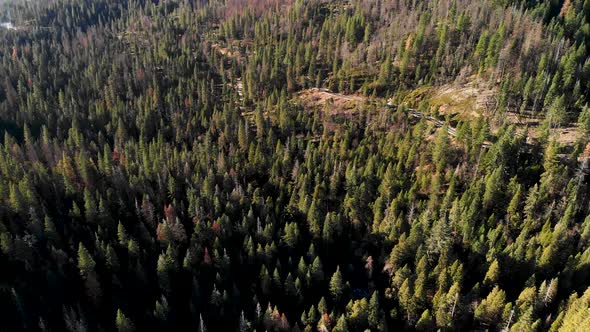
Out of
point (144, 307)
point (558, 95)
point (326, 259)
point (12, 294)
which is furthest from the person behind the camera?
point (558, 95)

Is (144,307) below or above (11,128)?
below

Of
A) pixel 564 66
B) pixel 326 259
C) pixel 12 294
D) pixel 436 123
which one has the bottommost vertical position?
pixel 326 259

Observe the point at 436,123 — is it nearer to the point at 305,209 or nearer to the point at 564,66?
the point at 564,66

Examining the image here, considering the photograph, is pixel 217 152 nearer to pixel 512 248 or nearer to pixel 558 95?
pixel 512 248

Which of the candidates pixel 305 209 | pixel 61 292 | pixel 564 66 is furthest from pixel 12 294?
pixel 564 66

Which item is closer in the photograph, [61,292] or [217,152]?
[61,292]

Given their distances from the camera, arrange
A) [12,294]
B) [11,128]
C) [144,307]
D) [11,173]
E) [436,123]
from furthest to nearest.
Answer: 1. [11,128]
2. [436,123]
3. [11,173]
4. [144,307]
5. [12,294]
